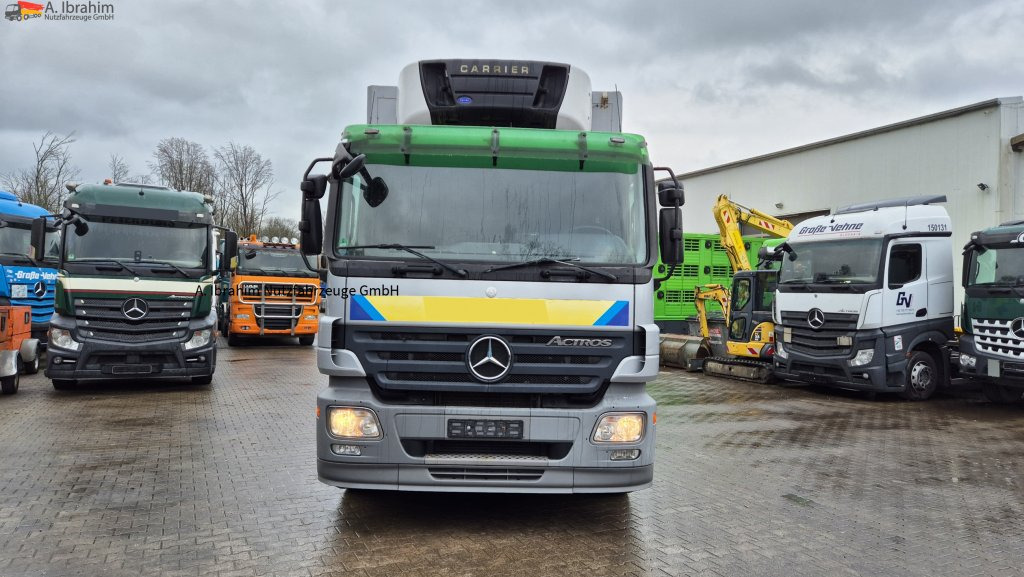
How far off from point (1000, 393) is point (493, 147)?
1122cm

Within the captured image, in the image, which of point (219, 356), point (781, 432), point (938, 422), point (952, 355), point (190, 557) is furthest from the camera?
point (219, 356)

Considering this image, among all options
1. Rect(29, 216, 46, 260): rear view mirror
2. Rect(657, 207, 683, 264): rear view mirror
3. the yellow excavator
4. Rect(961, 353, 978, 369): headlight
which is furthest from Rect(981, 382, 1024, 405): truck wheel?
Rect(29, 216, 46, 260): rear view mirror

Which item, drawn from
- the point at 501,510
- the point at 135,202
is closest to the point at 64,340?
the point at 135,202

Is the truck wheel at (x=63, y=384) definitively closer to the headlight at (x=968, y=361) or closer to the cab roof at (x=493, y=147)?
the cab roof at (x=493, y=147)

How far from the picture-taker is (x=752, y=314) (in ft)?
50.9

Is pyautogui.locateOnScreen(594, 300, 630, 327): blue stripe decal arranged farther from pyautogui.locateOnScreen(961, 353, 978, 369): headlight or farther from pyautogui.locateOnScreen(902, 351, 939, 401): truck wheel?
pyautogui.locateOnScreen(961, 353, 978, 369): headlight

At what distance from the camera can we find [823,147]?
23688 millimetres

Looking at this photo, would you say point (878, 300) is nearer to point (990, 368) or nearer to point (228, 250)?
point (990, 368)

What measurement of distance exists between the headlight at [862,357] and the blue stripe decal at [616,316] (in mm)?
8541

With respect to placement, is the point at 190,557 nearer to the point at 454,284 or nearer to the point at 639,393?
the point at 454,284

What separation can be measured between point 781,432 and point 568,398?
536 cm

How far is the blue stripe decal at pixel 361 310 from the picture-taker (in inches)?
188

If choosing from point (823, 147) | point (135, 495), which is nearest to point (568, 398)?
point (135, 495)

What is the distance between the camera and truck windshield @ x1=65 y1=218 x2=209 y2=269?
1070cm
